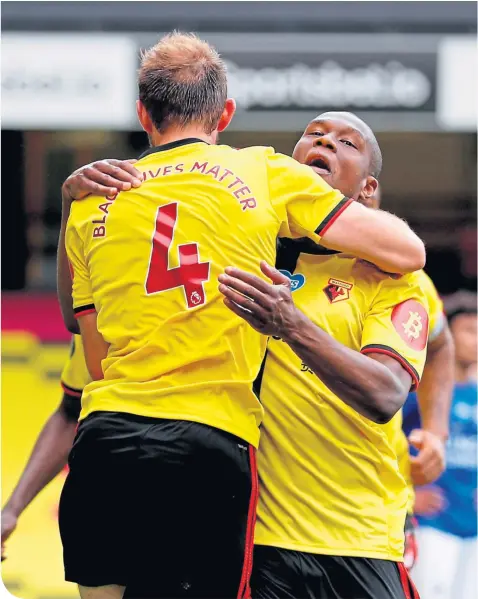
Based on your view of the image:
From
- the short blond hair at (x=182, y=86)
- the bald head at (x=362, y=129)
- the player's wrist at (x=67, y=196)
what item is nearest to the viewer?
the short blond hair at (x=182, y=86)

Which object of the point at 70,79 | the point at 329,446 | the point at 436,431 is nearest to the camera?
the point at 329,446

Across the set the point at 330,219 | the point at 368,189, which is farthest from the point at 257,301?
the point at 368,189

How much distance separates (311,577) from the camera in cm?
328

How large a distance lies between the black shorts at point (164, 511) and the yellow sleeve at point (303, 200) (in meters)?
0.62

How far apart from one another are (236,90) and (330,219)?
649 cm

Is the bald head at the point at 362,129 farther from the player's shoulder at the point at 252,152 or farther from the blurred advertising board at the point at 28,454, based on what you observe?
the blurred advertising board at the point at 28,454

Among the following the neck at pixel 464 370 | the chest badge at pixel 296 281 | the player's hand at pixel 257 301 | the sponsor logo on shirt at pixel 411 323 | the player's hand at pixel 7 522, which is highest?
the player's hand at pixel 257 301

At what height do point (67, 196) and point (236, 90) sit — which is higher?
point (236, 90)

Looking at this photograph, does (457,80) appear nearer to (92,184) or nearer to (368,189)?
(368,189)

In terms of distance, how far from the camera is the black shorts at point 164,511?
288 centimetres

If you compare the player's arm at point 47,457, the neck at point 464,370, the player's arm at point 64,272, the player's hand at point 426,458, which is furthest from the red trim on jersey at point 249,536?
the neck at point 464,370

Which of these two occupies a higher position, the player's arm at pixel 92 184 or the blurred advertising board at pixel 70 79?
the blurred advertising board at pixel 70 79

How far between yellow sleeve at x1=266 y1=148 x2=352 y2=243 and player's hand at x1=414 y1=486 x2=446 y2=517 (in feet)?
14.3

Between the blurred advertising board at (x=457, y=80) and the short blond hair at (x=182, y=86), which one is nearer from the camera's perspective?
the short blond hair at (x=182, y=86)
